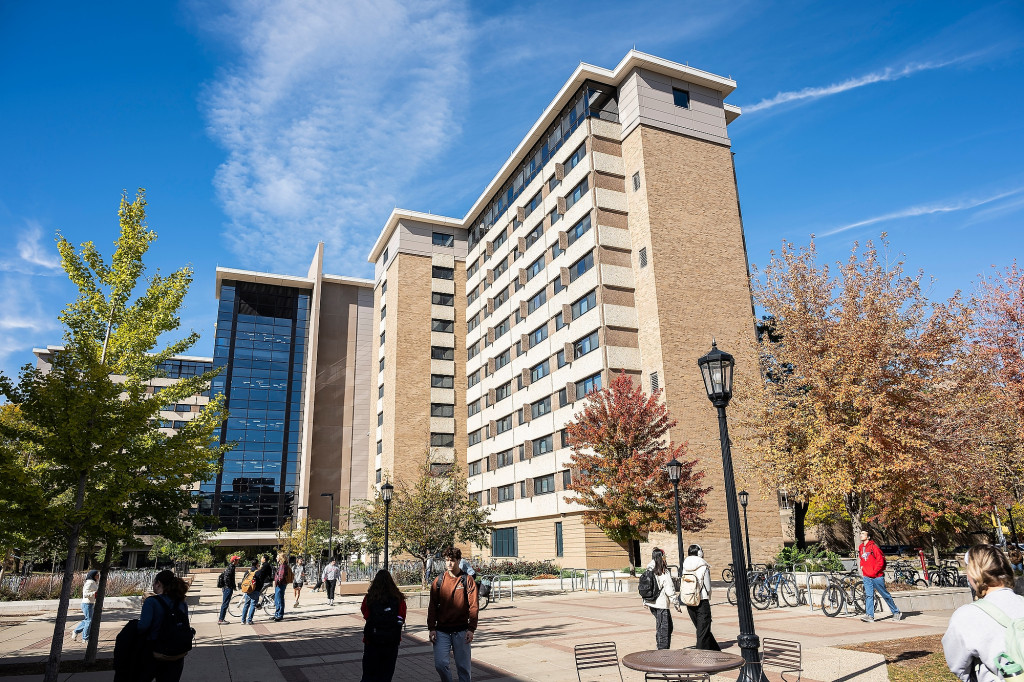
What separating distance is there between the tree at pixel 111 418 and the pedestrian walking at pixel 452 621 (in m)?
6.42

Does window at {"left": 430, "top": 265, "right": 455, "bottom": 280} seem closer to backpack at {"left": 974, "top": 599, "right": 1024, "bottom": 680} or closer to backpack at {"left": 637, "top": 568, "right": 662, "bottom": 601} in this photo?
backpack at {"left": 637, "top": 568, "right": 662, "bottom": 601}

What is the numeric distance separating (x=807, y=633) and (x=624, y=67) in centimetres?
3565

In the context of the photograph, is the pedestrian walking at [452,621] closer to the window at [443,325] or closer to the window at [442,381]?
the window at [442,381]

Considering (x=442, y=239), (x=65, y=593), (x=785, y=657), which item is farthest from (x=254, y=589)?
(x=442, y=239)

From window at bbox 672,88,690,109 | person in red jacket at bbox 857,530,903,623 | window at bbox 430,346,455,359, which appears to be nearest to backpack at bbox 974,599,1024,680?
person in red jacket at bbox 857,530,903,623

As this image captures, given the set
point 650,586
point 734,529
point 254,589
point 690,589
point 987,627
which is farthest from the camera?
point 254,589

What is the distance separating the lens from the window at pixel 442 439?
57625 millimetres

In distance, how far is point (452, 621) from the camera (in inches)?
298

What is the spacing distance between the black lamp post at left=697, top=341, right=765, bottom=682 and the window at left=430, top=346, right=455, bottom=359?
170 feet

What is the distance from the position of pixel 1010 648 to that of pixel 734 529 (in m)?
4.93

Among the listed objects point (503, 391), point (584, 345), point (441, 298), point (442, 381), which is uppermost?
point (441, 298)

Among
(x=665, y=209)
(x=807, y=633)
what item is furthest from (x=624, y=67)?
(x=807, y=633)

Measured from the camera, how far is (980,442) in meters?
27.4

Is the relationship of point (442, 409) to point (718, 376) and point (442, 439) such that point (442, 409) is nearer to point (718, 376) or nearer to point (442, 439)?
point (442, 439)
